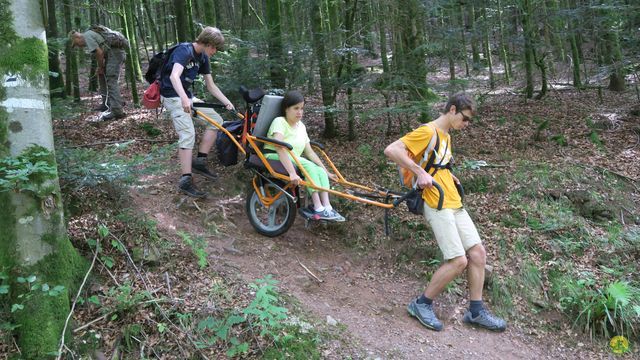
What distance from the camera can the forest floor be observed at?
3.97 m

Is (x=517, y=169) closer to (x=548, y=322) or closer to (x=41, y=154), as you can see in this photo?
(x=548, y=322)

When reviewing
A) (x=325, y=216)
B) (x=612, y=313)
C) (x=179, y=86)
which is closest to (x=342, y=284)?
(x=325, y=216)

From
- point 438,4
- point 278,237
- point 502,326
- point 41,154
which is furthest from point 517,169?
point 41,154

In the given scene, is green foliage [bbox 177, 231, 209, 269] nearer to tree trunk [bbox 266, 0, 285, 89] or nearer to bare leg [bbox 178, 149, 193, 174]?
bare leg [bbox 178, 149, 193, 174]

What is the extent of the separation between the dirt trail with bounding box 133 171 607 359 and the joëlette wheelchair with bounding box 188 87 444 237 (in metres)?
0.25

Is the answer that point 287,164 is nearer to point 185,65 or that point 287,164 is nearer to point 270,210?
point 270,210

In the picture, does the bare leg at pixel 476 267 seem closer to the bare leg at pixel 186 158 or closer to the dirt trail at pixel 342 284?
the dirt trail at pixel 342 284

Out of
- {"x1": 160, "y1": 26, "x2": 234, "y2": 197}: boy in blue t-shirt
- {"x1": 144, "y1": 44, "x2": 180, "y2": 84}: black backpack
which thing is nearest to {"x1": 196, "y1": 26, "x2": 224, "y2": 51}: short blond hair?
{"x1": 160, "y1": 26, "x2": 234, "y2": 197}: boy in blue t-shirt

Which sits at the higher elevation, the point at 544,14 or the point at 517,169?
the point at 544,14

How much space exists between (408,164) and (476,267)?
1319mm

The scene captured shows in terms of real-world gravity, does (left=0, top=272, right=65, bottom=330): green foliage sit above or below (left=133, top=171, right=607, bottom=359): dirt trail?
above

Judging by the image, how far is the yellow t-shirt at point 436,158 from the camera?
4566 millimetres

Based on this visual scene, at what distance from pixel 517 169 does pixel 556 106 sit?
4.82 meters

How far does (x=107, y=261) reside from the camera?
165 inches
